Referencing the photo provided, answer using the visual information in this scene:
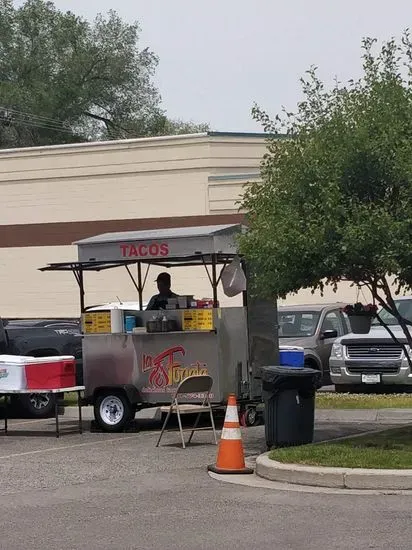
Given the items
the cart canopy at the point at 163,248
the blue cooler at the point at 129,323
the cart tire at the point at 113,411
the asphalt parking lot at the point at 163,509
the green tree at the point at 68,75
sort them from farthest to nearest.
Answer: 1. the green tree at the point at 68,75
2. the blue cooler at the point at 129,323
3. the cart tire at the point at 113,411
4. the cart canopy at the point at 163,248
5. the asphalt parking lot at the point at 163,509

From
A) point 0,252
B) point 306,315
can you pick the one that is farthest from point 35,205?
point 306,315

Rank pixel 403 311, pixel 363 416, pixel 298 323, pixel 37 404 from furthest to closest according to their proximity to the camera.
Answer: pixel 298 323, pixel 403 311, pixel 37 404, pixel 363 416

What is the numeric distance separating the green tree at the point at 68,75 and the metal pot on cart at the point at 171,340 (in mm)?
40828

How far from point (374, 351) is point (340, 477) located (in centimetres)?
966

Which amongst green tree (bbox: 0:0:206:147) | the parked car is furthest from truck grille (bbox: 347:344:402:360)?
green tree (bbox: 0:0:206:147)

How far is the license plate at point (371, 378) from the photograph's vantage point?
1970cm

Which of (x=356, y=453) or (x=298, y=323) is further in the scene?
(x=298, y=323)

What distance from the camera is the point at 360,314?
12430mm

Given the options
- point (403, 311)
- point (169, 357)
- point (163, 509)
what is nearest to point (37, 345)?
point (169, 357)

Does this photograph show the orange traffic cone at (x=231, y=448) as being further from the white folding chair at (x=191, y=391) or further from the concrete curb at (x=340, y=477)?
the white folding chair at (x=191, y=391)

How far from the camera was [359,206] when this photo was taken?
11188mm

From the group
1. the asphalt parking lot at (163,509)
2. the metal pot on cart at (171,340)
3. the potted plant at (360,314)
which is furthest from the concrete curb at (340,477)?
the metal pot on cart at (171,340)

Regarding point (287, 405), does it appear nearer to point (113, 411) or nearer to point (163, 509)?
point (163, 509)

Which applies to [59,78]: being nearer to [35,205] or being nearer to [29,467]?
[35,205]
